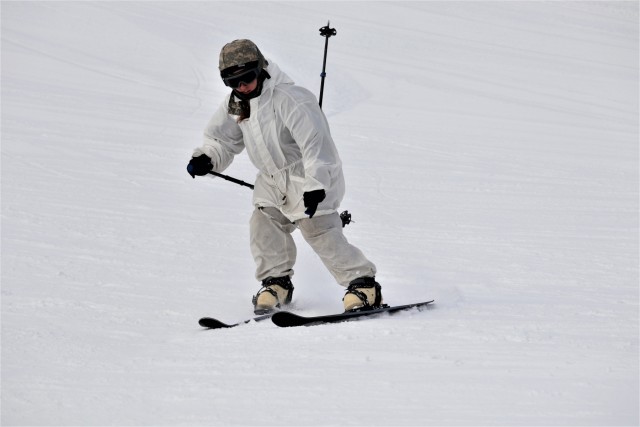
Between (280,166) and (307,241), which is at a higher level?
(280,166)

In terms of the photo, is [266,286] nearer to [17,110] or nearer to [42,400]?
[42,400]

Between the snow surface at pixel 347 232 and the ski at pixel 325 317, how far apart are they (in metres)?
0.09

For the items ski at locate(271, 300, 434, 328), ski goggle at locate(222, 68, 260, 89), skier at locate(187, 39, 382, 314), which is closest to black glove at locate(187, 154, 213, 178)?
skier at locate(187, 39, 382, 314)

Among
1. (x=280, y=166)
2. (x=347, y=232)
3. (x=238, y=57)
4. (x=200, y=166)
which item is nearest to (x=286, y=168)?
(x=280, y=166)

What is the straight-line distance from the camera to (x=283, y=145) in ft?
15.1

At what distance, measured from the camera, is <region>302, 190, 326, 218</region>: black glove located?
435 centimetres

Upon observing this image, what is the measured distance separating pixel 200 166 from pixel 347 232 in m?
2.21

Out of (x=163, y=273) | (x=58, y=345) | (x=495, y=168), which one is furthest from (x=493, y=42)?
(x=58, y=345)

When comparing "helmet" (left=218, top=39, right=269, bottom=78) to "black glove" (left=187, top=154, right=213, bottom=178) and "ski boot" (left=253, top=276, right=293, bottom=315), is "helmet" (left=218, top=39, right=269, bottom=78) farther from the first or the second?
"ski boot" (left=253, top=276, right=293, bottom=315)

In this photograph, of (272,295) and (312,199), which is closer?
(312,199)

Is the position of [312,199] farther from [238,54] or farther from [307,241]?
[238,54]

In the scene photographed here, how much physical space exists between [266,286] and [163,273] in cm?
77

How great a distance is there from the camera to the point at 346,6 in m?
18.6

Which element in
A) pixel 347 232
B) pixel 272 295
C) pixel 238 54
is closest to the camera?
pixel 238 54
